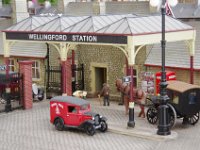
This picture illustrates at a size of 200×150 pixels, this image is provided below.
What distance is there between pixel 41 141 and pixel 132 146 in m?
3.58

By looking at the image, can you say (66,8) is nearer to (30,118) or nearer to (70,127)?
(30,118)

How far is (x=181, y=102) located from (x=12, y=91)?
9.60 m

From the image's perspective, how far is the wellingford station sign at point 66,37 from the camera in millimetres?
20109

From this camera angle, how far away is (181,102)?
1948 cm

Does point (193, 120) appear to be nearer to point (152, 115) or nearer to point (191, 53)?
Answer: point (152, 115)

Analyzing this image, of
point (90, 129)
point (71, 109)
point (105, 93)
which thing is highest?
point (105, 93)

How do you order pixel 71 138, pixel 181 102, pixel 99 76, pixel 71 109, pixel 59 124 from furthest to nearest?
pixel 99 76, pixel 59 124, pixel 71 109, pixel 181 102, pixel 71 138

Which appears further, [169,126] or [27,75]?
[27,75]

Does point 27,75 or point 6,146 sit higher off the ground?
point 27,75

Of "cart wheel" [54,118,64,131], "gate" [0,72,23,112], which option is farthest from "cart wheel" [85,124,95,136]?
"gate" [0,72,23,112]

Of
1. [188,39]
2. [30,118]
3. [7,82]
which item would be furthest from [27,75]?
[188,39]

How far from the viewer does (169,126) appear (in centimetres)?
1889

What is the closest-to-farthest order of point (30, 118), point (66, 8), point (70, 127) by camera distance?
point (70, 127)
point (30, 118)
point (66, 8)

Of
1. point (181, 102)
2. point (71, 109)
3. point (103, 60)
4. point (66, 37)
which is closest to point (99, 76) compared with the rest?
point (103, 60)
